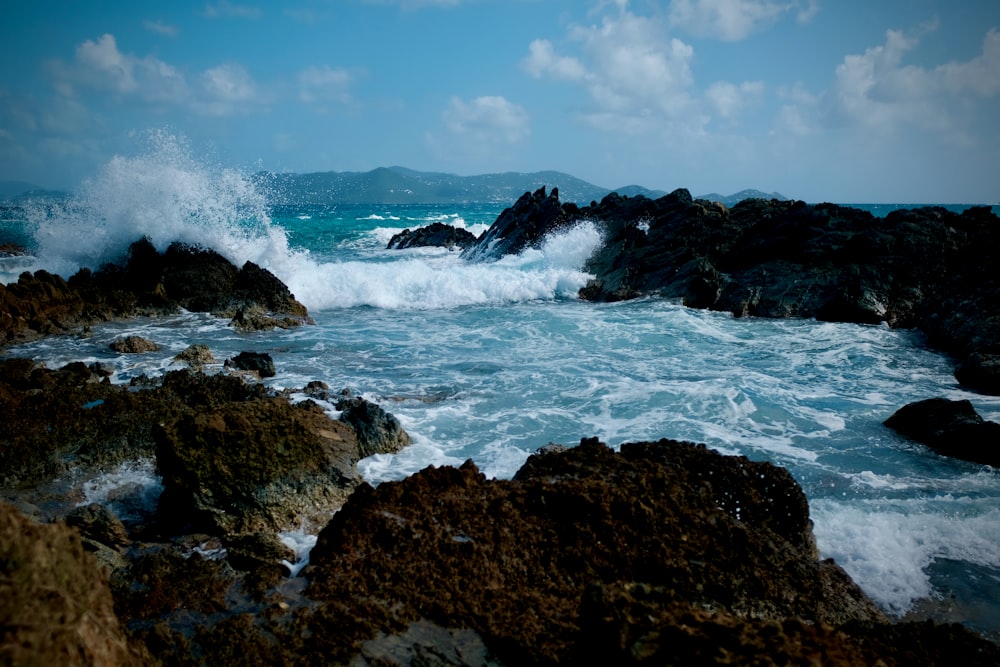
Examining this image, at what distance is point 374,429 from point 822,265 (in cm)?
1535

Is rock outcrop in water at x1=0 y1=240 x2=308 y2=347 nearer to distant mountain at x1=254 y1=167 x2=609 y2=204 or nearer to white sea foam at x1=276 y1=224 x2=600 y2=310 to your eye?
white sea foam at x1=276 y1=224 x2=600 y2=310

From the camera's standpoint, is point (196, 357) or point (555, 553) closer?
point (555, 553)

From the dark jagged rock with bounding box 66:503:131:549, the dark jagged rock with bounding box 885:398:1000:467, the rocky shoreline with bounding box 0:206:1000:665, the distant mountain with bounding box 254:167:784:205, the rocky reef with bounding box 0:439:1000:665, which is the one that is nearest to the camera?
the rocky shoreline with bounding box 0:206:1000:665

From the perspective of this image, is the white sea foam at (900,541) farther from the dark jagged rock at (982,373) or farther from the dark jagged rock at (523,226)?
the dark jagged rock at (523,226)

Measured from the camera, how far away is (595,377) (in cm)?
1020

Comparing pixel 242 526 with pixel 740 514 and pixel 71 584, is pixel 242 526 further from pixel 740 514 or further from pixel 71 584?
pixel 740 514

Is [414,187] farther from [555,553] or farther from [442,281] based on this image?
[555,553]

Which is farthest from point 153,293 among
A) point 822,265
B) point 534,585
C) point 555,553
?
point 822,265

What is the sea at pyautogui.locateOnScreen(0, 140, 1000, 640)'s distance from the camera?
5.22 meters

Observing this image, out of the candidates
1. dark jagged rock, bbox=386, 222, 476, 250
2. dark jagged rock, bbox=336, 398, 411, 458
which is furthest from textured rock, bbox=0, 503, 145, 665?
dark jagged rock, bbox=386, 222, 476, 250

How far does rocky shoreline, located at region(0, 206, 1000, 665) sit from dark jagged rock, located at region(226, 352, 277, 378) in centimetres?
279

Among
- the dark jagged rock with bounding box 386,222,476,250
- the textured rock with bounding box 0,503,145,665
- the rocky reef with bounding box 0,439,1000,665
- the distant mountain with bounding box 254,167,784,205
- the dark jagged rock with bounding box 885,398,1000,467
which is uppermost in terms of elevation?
the distant mountain with bounding box 254,167,784,205

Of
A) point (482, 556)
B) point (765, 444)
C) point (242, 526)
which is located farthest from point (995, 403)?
point (242, 526)

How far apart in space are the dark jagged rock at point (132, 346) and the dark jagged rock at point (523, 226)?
18227 millimetres
